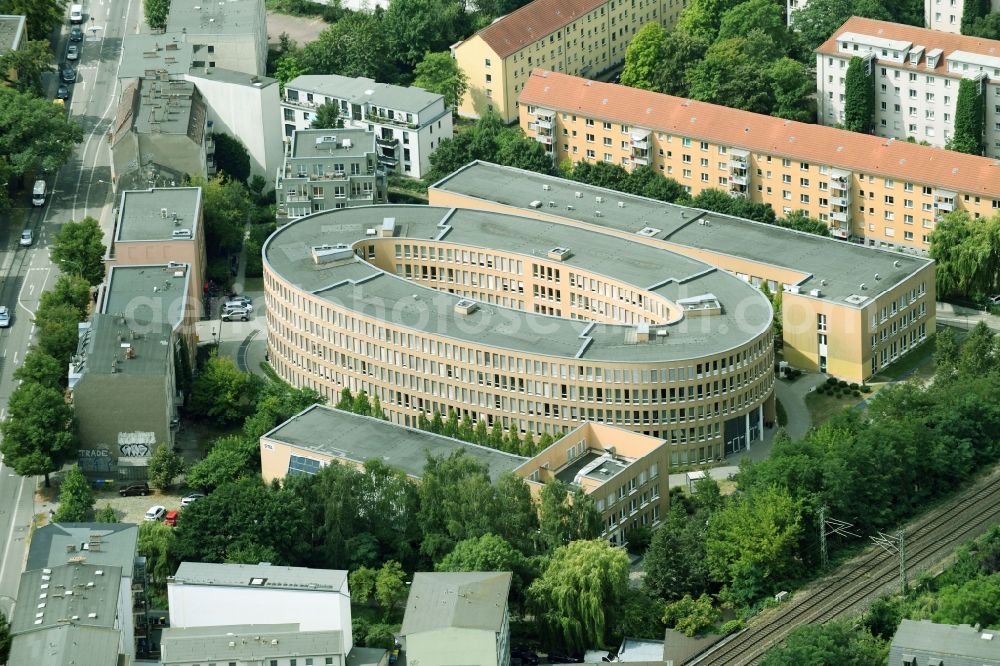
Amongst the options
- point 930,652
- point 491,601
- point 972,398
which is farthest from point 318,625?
point 972,398

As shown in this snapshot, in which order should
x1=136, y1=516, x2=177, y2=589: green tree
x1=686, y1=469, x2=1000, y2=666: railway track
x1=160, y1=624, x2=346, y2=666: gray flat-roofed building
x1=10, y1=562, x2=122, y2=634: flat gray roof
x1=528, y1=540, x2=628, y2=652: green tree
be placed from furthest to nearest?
x1=136, y1=516, x2=177, y2=589: green tree < x1=528, y1=540, x2=628, y2=652: green tree < x1=686, y1=469, x2=1000, y2=666: railway track < x1=10, y1=562, x2=122, y2=634: flat gray roof < x1=160, y1=624, x2=346, y2=666: gray flat-roofed building

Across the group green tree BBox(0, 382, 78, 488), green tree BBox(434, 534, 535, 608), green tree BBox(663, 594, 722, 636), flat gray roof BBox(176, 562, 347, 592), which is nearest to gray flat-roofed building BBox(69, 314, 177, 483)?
green tree BBox(0, 382, 78, 488)

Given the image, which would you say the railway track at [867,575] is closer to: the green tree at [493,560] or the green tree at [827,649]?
the green tree at [827,649]

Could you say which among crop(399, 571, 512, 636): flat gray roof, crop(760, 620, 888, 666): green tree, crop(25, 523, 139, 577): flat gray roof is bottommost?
crop(760, 620, 888, 666): green tree

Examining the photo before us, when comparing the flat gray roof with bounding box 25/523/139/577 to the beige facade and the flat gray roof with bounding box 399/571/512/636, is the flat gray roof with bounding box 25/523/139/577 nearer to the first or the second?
the flat gray roof with bounding box 399/571/512/636

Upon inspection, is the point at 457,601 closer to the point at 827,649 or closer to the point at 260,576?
the point at 260,576

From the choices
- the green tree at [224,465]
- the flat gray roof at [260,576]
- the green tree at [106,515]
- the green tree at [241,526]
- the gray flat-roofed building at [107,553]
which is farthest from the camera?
the green tree at [224,465]

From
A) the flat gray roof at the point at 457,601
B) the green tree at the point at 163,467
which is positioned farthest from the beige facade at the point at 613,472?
the green tree at the point at 163,467
